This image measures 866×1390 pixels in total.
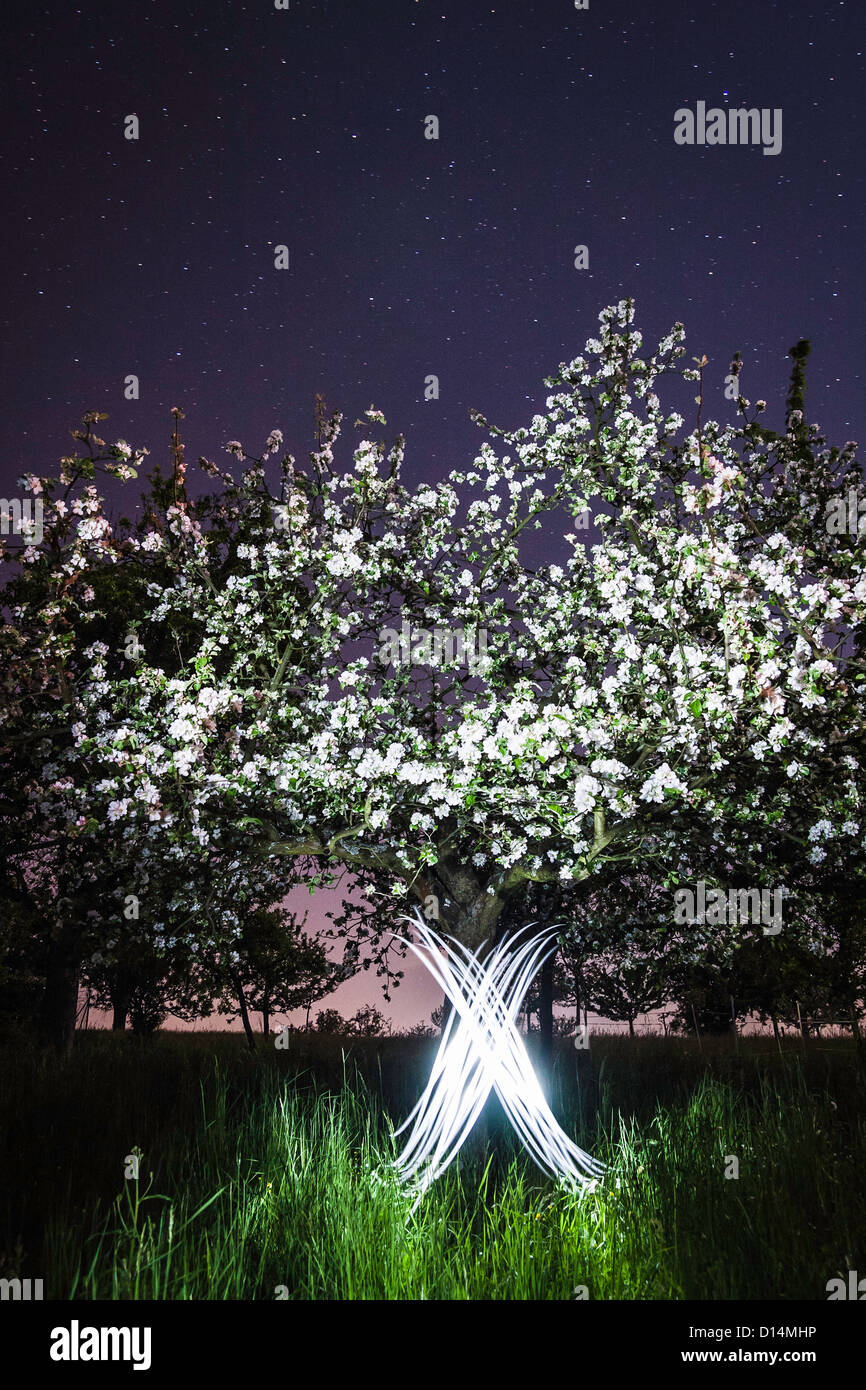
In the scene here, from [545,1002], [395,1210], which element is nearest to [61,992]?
[545,1002]

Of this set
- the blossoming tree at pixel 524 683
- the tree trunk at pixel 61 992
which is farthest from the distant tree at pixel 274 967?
the blossoming tree at pixel 524 683

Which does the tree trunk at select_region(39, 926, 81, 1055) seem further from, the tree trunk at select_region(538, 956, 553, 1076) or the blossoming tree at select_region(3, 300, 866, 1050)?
the tree trunk at select_region(538, 956, 553, 1076)

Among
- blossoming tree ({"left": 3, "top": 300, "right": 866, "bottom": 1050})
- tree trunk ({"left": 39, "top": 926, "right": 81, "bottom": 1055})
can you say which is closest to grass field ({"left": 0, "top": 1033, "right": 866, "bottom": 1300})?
blossoming tree ({"left": 3, "top": 300, "right": 866, "bottom": 1050})

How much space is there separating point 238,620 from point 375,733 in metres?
2.42

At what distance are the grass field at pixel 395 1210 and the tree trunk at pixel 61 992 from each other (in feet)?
30.1

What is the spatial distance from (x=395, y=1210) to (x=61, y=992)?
14647mm

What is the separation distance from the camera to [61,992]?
18.1 meters

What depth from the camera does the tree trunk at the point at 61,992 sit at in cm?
1805

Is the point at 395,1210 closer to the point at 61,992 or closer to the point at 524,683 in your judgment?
the point at 524,683

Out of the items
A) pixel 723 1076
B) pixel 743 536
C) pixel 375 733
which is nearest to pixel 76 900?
pixel 375 733

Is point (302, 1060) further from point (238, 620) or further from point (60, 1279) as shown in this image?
point (60, 1279)

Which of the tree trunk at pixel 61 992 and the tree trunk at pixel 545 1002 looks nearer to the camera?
the tree trunk at pixel 61 992

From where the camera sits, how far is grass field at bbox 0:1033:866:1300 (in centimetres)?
498

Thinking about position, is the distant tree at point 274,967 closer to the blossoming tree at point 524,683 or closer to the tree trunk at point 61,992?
the tree trunk at point 61,992
